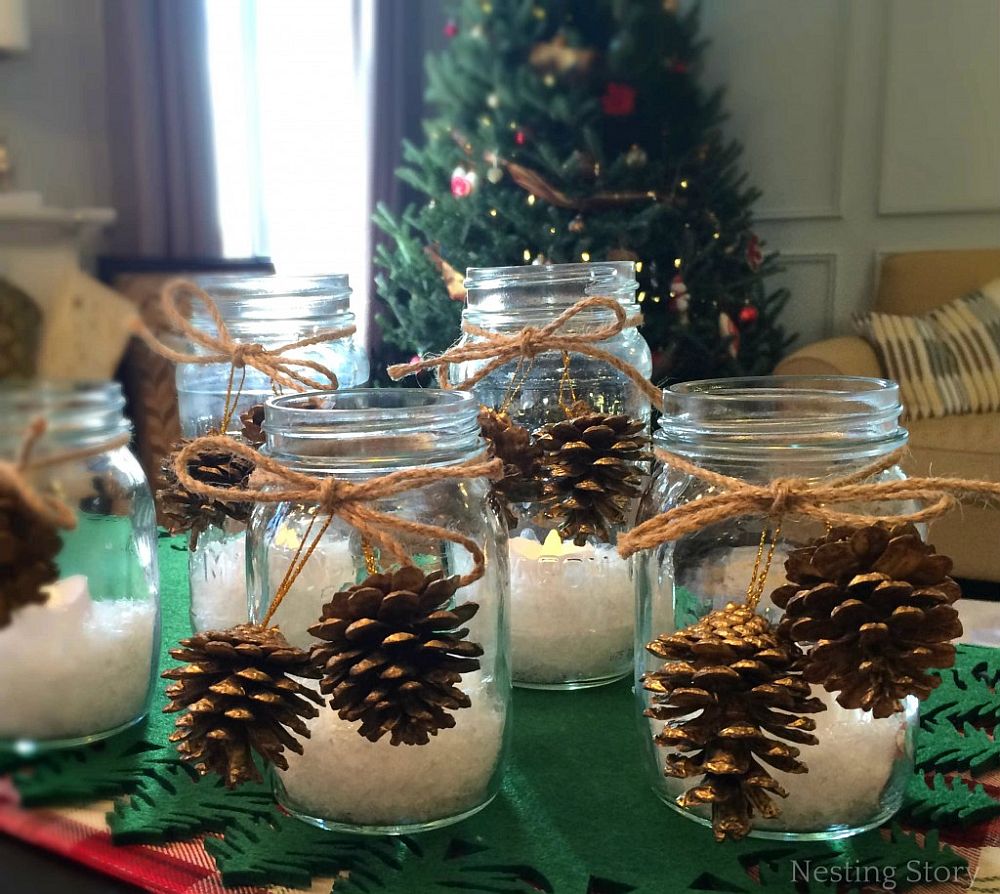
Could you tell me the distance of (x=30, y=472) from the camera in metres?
0.21

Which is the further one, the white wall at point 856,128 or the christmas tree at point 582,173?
the white wall at point 856,128

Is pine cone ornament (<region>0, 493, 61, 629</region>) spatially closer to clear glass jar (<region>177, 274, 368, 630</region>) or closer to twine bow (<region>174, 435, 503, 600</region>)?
twine bow (<region>174, 435, 503, 600</region>)

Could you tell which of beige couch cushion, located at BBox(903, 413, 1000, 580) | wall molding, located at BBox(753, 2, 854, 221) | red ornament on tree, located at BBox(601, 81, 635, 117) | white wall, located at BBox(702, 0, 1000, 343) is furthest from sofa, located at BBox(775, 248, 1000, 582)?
red ornament on tree, located at BBox(601, 81, 635, 117)

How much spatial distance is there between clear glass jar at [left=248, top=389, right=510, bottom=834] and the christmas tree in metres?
1.41

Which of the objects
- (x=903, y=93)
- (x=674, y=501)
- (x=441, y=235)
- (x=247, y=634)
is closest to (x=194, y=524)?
(x=247, y=634)

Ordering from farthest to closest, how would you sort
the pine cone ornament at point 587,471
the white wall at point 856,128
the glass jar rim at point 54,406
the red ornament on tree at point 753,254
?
the white wall at point 856,128 → the red ornament on tree at point 753,254 → the pine cone ornament at point 587,471 → the glass jar rim at point 54,406

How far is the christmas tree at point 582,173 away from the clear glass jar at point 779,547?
4.56 ft

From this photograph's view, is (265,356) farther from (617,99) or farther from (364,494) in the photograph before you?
(617,99)

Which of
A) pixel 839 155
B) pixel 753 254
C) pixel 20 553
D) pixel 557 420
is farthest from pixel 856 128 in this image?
pixel 20 553

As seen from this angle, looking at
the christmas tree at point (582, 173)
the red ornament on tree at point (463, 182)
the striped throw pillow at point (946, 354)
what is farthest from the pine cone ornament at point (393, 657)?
the striped throw pillow at point (946, 354)

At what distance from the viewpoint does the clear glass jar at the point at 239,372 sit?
62 centimetres

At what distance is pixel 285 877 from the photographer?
1.27 feet

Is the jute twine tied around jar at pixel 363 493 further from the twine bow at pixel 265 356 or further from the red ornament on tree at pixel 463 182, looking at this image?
the red ornament on tree at pixel 463 182

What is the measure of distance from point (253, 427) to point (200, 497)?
57mm
